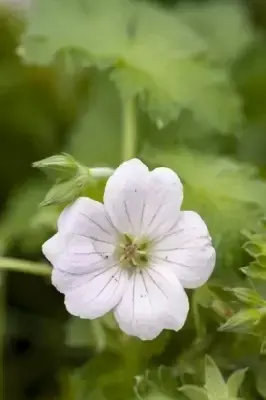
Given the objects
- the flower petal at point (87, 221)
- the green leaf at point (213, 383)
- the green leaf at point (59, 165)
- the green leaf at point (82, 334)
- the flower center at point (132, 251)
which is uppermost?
the green leaf at point (59, 165)

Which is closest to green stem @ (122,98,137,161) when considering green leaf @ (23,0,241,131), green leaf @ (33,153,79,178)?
green leaf @ (23,0,241,131)

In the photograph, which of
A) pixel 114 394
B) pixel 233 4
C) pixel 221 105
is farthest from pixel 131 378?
pixel 233 4

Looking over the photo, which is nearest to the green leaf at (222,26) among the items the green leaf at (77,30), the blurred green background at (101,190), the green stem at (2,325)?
the blurred green background at (101,190)

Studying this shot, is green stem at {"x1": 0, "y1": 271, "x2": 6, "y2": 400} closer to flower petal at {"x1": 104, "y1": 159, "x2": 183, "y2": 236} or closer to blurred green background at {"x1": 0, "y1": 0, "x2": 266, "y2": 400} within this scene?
blurred green background at {"x1": 0, "y1": 0, "x2": 266, "y2": 400}

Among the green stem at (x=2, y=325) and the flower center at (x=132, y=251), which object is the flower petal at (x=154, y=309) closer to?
the flower center at (x=132, y=251)

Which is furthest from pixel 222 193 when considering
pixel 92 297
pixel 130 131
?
pixel 92 297
